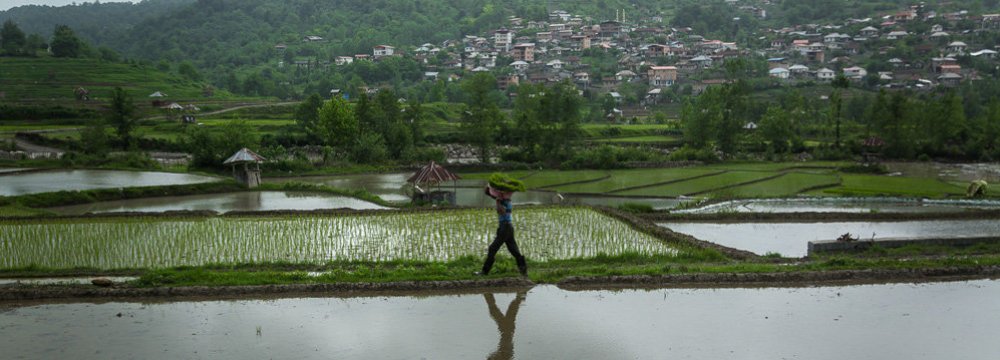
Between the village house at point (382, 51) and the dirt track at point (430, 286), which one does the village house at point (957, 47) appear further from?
the dirt track at point (430, 286)

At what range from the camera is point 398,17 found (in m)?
140

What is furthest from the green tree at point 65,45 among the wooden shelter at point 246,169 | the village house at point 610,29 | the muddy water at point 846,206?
the village house at point 610,29

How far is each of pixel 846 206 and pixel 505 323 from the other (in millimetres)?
17674

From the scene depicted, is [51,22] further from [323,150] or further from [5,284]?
[5,284]

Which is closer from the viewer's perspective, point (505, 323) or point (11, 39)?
point (505, 323)

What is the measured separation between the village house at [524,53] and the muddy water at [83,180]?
82.7 m

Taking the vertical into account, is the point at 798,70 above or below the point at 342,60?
below

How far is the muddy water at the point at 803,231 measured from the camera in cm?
1752

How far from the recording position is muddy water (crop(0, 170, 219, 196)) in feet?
85.5

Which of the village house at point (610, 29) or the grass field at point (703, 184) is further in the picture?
the village house at point (610, 29)

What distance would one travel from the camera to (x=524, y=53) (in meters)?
111

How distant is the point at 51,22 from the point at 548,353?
635 ft

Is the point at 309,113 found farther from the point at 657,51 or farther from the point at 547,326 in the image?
the point at 657,51

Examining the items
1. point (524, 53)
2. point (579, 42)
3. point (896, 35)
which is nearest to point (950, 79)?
point (896, 35)
